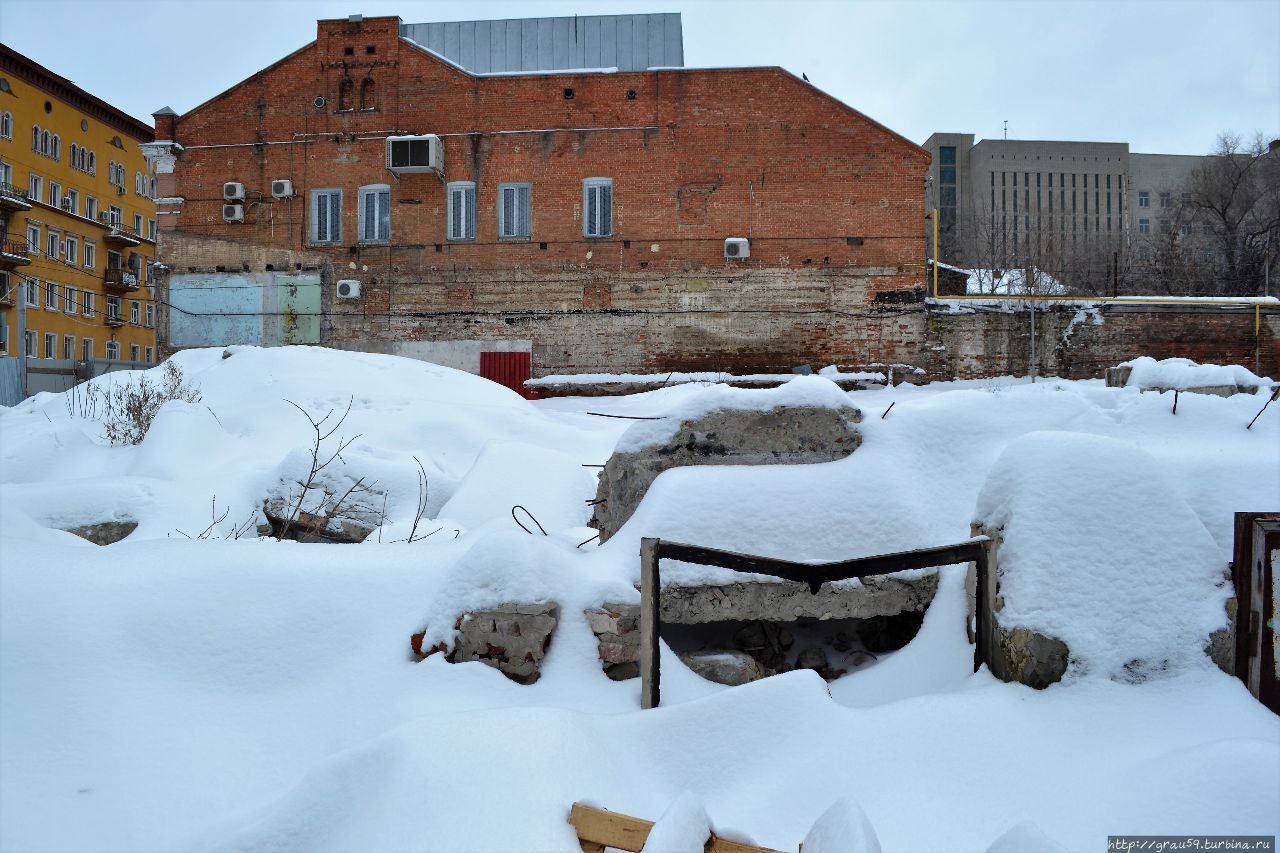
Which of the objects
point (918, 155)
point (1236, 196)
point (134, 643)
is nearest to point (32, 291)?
point (918, 155)

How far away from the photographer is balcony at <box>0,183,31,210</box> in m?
31.7

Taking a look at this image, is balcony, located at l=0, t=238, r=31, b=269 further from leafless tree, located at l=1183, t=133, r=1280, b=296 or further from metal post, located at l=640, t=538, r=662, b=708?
leafless tree, located at l=1183, t=133, r=1280, b=296

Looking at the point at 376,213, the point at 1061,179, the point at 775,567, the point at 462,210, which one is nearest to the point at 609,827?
the point at 775,567

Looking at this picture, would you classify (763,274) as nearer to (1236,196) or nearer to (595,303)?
(595,303)

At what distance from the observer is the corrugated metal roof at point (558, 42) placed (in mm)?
20016

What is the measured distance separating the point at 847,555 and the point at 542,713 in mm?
1881

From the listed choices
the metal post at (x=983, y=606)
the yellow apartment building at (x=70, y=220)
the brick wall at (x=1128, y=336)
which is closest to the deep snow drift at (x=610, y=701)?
the metal post at (x=983, y=606)

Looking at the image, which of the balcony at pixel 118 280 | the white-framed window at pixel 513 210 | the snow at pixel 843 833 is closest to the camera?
the snow at pixel 843 833

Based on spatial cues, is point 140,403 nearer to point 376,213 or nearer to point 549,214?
point 376,213

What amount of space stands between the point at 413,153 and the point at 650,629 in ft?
53.7

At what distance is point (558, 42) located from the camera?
2034 cm

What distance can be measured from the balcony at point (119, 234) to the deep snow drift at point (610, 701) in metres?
40.2

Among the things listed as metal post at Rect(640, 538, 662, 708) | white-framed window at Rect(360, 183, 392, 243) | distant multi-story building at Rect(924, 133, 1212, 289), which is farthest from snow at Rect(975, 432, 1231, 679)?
distant multi-story building at Rect(924, 133, 1212, 289)

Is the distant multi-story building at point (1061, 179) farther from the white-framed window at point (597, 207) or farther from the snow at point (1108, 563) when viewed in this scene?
the snow at point (1108, 563)
